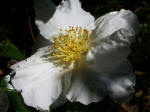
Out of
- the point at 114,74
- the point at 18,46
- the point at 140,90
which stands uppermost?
the point at 114,74

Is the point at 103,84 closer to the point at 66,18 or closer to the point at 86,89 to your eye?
the point at 86,89

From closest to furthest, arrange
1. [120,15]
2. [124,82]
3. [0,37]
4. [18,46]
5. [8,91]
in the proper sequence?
1. [124,82]
2. [120,15]
3. [8,91]
4. [18,46]
5. [0,37]

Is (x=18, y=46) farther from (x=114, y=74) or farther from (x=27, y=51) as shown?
(x=114, y=74)

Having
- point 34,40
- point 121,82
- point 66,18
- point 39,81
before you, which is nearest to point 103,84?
point 121,82

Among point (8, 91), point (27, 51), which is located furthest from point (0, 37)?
point (8, 91)

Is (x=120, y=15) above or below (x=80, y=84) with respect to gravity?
above

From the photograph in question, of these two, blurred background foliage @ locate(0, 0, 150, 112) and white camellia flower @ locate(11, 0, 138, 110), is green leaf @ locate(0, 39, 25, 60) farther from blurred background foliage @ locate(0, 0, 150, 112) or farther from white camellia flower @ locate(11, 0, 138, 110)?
white camellia flower @ locate(11, 0, 138, 110)

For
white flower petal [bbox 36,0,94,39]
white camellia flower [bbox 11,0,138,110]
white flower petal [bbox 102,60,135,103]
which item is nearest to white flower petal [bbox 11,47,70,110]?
white camellia flower [bbox 11,0,138,110]

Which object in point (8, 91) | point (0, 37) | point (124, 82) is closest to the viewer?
point (124, 82)
